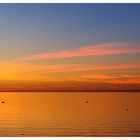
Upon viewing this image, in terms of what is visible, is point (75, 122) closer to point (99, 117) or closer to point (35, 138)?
point (99, 117)

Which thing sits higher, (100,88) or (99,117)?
(99,117)

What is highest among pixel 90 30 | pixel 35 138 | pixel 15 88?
pixel 90 30

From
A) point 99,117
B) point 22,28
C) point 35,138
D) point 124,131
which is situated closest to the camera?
point 35,138

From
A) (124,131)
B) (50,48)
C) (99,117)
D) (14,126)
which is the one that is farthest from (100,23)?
(99,117)

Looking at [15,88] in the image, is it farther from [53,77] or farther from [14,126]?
[14,126]

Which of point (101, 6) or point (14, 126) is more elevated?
point (101, 6)

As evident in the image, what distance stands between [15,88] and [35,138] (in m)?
0.65

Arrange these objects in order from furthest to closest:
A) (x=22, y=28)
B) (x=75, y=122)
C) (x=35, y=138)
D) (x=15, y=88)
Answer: (x=75, y=122)
(x=15, y=88)
(x=22, y=28)
(x=35, y=138)

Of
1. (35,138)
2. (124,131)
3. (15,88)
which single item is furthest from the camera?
(124,131)

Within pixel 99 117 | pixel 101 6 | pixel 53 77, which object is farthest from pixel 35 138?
pixel 99 117

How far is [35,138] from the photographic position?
348 cm

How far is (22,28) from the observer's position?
12.2ft

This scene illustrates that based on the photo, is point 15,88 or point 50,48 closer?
point 50,48

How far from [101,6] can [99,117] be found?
2215mm
